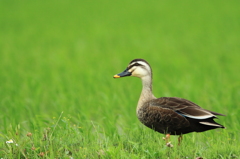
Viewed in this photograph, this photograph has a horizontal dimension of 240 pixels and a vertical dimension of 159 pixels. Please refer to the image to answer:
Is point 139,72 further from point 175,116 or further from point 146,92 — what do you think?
point 175,116

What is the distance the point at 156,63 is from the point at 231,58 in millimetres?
2303

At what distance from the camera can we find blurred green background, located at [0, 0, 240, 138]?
7926 millimetres

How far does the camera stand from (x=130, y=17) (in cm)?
2431

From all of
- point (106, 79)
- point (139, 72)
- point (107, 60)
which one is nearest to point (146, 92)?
point (139, 72)

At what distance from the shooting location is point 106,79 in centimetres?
1021

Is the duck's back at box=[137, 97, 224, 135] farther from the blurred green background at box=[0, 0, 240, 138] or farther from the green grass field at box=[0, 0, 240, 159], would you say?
the blurred green background at box=[0, 0, 240, 138]

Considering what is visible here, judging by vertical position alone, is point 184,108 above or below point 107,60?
above

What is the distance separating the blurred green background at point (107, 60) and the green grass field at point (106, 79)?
3 centimetres

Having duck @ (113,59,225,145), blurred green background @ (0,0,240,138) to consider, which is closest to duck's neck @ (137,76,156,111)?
duck @ (113,59,225,145)

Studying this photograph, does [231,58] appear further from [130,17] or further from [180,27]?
[130,17]

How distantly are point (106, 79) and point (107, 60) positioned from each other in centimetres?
278

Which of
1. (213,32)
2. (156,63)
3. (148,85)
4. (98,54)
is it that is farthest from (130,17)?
(148,85)

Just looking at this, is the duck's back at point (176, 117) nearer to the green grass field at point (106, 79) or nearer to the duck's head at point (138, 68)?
the green grass field at point (106, 79)

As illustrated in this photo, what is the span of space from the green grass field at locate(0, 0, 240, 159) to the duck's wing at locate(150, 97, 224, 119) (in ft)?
1.16
